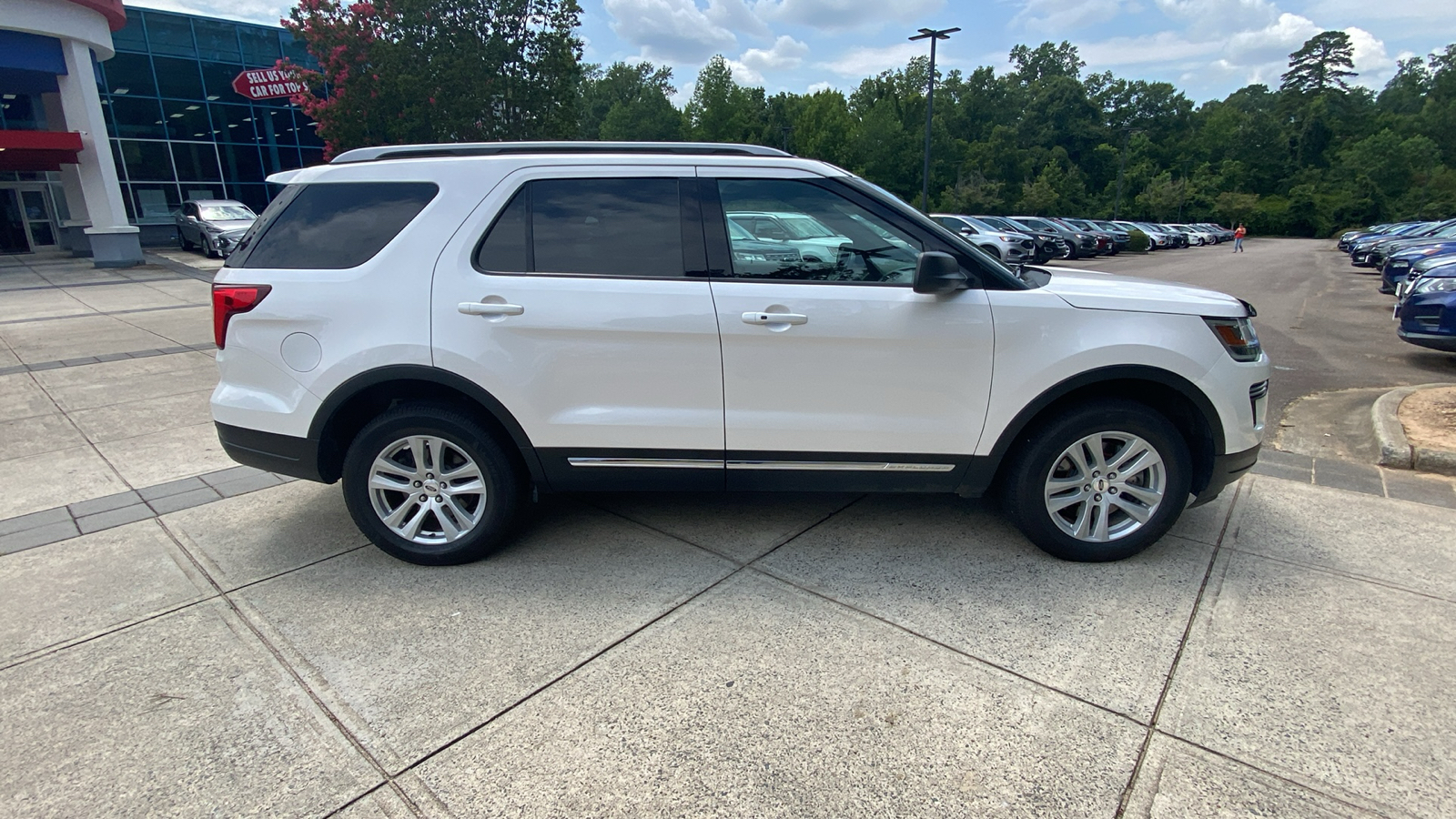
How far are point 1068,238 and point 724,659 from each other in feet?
105

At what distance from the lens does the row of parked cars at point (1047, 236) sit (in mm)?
22359

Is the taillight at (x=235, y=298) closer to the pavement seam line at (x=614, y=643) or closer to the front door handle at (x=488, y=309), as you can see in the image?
the front door handle at (x=488, y=309)

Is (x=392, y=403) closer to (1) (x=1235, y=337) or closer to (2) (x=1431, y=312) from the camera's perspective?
(1) (x=1235, y=337)

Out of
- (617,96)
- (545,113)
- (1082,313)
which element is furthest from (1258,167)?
(1082,313)

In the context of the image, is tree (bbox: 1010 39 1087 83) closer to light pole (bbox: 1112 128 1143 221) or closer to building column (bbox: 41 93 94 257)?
light pole (bbox: 1112 128 1143 221)

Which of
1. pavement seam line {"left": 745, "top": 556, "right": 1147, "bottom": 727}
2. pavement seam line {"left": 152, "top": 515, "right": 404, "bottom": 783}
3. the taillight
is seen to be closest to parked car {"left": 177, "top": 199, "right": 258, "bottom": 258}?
the taillight

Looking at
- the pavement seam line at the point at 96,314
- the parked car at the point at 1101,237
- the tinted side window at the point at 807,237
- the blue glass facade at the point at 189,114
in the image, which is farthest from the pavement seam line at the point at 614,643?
the parked car at the point at 1101,237

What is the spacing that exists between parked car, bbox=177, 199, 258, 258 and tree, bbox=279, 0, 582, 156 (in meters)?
9.76

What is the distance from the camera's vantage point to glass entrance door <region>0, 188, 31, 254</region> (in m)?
23.5

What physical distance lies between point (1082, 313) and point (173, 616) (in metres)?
4.19

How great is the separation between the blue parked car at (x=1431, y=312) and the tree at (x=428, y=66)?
12.5 m

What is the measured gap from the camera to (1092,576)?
3551mm

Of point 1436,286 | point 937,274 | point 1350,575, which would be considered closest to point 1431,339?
point 1436,286

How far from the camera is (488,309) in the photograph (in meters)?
3.38
